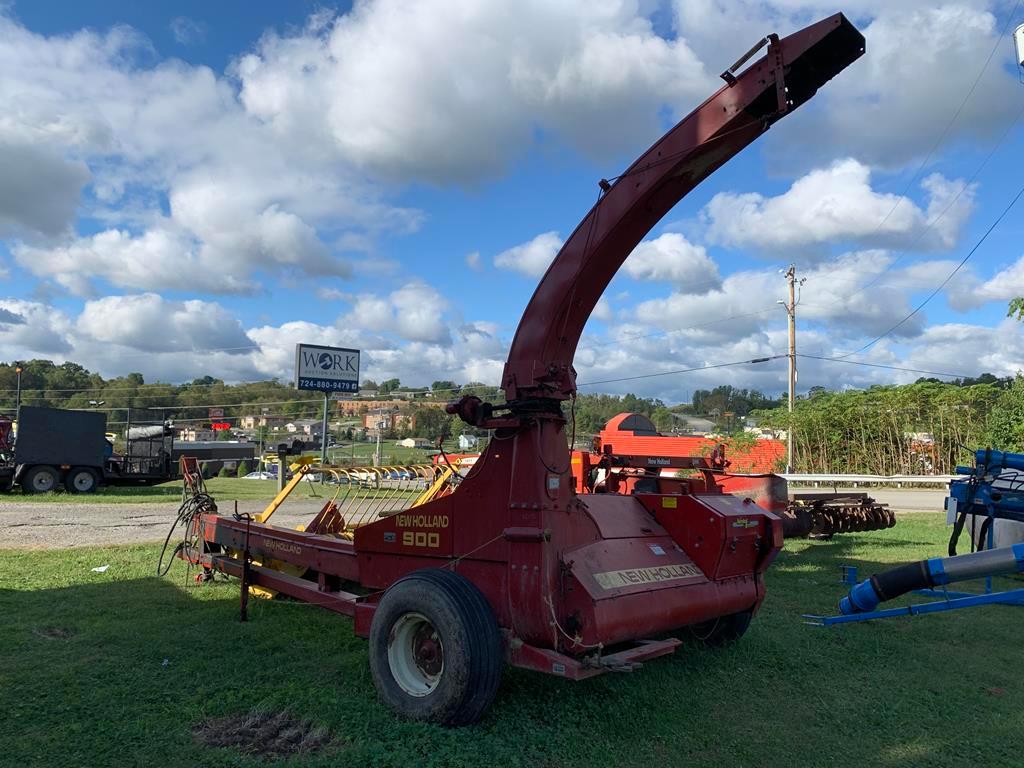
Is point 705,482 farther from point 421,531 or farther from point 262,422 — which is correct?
point 262,422

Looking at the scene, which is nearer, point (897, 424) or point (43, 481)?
point (43, 481)

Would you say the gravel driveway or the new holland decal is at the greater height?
the new holland decal

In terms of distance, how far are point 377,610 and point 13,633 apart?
3395mm

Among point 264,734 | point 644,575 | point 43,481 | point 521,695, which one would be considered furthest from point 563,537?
point 43,481

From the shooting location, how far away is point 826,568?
9.92 meters

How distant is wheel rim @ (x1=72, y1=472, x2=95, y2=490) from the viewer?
2025 cm

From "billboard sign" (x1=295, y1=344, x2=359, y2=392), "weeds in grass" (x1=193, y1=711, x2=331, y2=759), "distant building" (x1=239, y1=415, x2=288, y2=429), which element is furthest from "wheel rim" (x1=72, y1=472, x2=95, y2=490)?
"distant building" (x1=239, y1=415, x2=288, y2=429)

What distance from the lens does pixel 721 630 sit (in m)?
5.80

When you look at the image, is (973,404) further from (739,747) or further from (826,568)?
(739,747)

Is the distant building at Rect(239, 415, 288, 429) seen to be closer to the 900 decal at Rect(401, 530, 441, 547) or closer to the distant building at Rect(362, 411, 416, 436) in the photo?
the distant building at Rect(362, 411, 416, 436)

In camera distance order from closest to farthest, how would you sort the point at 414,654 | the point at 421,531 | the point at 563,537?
1. the point at 563,537
2. the point at 414,654
3. the point at 421,531

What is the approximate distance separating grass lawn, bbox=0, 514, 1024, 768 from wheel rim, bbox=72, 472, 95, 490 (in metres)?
15.0

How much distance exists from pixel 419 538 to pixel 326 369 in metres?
17.2

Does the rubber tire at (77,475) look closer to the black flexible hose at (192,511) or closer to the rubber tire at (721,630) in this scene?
the black flexible hose at (192,511)
